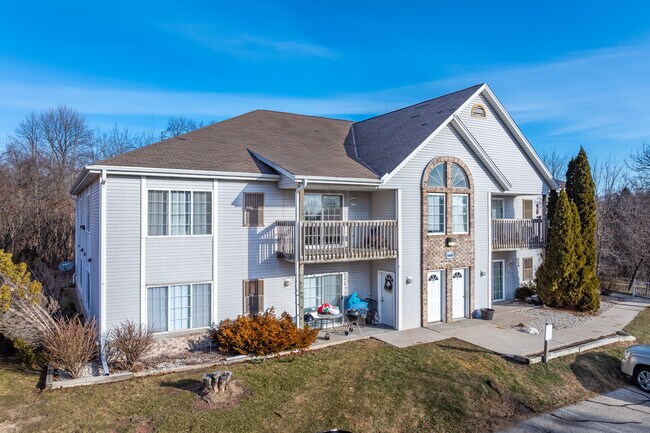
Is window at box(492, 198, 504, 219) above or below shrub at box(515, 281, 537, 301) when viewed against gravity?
above

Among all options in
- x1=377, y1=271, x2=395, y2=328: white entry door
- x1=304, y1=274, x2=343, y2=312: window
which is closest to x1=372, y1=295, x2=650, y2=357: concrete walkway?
x1=377, y1=271, x2=395, y2=328: white entry door

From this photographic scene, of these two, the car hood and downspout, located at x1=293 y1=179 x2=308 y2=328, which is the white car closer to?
the car hood

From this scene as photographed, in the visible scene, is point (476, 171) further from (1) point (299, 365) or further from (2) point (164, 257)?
(2) point (164, 257)

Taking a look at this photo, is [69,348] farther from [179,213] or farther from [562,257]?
[562,257]

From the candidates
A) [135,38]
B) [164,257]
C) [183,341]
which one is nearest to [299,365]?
[183,341]

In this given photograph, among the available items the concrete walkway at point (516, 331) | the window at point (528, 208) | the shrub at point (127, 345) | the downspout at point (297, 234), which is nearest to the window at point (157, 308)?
the shrub at point (127, 345)

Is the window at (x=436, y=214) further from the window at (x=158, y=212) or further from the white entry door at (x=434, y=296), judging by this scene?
the window at (x=158, y=212)
